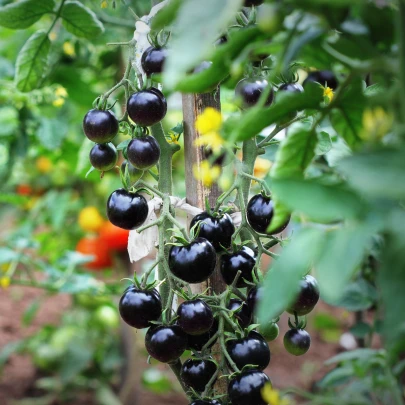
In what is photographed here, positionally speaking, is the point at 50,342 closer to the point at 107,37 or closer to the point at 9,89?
the point at 9,89

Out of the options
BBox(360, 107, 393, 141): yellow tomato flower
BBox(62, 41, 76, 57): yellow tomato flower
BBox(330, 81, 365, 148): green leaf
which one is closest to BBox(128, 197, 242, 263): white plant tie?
BBox(330, 81, 365, 148): green leaf

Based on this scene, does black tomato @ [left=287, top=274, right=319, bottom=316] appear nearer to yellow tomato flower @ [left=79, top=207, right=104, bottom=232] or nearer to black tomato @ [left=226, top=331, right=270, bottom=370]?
black tomato @ [left=226, top=331, right=270, bottom=370]

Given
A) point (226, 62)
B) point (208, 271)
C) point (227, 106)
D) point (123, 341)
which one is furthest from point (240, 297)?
point (123, 341)

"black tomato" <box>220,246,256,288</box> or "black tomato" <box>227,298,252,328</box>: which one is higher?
"black tomato" <box>220,246,256,288</box>

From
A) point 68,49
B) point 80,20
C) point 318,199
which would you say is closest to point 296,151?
point 318,199

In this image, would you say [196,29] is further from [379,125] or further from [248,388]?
[248,388]

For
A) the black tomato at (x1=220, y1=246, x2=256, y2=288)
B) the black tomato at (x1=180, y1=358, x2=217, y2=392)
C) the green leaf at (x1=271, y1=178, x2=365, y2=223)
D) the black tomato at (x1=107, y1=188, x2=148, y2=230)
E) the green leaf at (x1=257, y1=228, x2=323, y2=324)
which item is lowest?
the black tomato at (x1=180, y1=358, x2=217, y2=392)
